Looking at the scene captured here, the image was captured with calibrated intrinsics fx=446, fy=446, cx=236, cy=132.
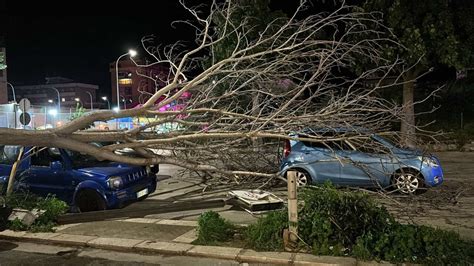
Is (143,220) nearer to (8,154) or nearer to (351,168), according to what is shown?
(8,154)

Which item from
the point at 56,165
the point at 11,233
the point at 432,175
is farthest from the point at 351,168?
the point at 11,233

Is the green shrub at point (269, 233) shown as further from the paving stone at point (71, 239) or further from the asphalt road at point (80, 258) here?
the paving stone at point (71, 239)

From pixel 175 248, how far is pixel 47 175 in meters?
4.34

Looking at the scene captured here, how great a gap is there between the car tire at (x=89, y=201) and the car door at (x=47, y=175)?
1.00 ft

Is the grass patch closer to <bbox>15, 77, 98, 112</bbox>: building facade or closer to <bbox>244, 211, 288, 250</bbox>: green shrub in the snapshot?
<bbox>244, 211, 288, 250</bbox>: green shrub

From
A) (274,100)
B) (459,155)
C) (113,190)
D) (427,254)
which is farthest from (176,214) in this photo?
(459,155)

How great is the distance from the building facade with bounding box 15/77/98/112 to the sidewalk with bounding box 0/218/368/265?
3725 inches

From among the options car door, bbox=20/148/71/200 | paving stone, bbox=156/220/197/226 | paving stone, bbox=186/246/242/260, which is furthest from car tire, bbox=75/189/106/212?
paving stone, bbox=186/246/242/260

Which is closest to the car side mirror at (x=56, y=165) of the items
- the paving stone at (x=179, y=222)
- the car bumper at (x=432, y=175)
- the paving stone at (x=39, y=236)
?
the paving stone at (x=39, y=236)

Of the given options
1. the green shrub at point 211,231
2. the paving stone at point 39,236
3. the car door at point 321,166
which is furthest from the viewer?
the car door at point 321,166

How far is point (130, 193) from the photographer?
30.5 ft

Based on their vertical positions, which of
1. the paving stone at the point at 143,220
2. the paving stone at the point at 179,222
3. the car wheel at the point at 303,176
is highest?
the car wheel at the point at 303,176

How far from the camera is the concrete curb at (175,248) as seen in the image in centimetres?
561

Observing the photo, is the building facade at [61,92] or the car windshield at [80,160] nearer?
the car windshield at [80,160]
